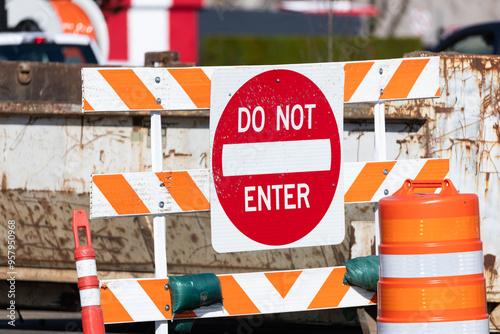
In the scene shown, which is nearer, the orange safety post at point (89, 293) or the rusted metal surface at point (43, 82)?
the orange safety post at point (89, 293)

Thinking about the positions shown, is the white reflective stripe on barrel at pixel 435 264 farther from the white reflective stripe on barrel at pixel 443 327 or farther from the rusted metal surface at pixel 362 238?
the rusted metal surface at pixel 362 238

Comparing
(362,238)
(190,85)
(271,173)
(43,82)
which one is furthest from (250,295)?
(43,82)

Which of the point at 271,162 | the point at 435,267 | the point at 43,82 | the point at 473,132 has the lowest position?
the point at 435,267

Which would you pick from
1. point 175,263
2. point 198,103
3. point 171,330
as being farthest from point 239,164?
point 175,263

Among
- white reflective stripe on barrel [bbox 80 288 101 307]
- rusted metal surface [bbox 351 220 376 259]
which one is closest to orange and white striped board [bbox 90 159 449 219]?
white reflective stripe on barrel [bbox 80 288 101 307]

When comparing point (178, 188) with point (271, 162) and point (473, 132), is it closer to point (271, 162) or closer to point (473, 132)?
point (271, 162)

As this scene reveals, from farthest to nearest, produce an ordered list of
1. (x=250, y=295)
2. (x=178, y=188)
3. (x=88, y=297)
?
(x=250, y=295), (x=178, y=188), (x=88, y=297)

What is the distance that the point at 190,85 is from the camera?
3975mm

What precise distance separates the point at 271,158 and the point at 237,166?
16 centimetres

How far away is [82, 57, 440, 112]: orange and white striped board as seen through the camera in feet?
12.8

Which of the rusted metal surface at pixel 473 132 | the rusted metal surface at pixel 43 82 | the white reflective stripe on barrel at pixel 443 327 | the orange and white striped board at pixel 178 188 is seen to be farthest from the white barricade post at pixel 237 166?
the rusted metal surface at pixel 43 82

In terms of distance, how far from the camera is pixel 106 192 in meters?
3.86

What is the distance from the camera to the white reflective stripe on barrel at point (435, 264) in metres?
3.58

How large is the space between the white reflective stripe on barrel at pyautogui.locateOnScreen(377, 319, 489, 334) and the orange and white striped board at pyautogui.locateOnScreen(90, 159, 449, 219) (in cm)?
72
